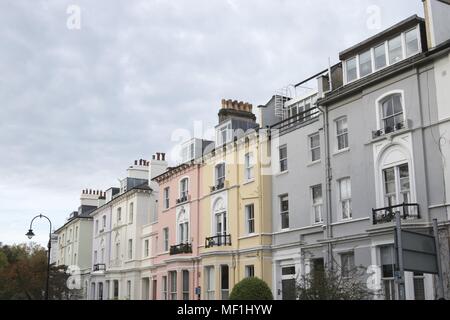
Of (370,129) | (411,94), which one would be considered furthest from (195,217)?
(411,94)

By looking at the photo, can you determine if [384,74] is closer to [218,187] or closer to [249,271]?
[249,271]

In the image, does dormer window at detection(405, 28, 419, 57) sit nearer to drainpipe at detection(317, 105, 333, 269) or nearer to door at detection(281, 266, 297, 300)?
drainpipe at detection(317, 105, 333, 269)

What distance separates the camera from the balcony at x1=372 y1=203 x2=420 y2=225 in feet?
73.3

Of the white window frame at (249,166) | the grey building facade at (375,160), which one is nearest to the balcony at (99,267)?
the white window frame at (249,166)

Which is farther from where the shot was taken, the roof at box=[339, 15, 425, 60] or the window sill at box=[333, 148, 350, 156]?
the window sill at box=[333, 148, 350, 156]

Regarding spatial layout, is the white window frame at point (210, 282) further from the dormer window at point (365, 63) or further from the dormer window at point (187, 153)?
the dormer window at point (365, 63)

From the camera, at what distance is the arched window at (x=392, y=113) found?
24186 millimetres

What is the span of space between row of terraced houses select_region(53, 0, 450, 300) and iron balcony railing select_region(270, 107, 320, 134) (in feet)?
0.34

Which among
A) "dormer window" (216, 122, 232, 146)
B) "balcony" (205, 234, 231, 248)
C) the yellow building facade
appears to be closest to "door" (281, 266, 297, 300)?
the yellow building facade

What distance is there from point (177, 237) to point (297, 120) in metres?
14.5

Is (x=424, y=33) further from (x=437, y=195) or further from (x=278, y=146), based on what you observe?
(x=278, y=146)

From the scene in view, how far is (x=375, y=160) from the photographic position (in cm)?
→ 2462

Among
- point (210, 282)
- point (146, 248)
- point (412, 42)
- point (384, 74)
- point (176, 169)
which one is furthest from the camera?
point (146, 248)

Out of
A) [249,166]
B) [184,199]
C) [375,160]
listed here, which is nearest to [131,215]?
[184,199]
